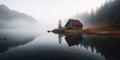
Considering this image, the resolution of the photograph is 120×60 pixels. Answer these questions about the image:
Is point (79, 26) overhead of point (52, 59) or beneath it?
overhead

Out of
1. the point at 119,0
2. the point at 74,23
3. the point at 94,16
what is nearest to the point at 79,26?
the point at 74,23

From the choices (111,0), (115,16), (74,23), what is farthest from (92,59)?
(111,0)

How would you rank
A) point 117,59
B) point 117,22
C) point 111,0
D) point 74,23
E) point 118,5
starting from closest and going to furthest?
point 117,59 → point 74,23 → point 117,22 → point 118,5 → point 111,0

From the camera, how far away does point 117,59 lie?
20609 millimetres

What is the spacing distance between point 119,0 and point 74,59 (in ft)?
461

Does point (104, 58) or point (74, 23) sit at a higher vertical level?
point (74, 23)

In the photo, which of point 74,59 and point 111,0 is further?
point 111,0

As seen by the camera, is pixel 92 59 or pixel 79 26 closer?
pixel 92 59

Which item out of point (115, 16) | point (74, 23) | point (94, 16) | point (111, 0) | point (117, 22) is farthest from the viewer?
point (94, 16)

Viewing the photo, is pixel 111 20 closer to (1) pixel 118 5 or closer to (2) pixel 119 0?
(1) pixel 118 5

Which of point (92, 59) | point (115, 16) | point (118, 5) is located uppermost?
point (118, 5)

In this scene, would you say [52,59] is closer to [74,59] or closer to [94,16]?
[74,59]

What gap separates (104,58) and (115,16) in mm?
113859

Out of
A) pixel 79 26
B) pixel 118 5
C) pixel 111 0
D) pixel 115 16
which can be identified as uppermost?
pixel 111 0
